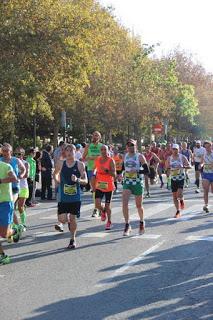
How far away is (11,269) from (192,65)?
6411cm

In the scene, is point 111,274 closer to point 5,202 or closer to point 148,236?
point 5,202

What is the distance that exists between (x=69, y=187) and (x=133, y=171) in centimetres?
195

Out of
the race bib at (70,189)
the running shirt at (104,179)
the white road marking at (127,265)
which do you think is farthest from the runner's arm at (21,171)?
the white road marking at (127,265)

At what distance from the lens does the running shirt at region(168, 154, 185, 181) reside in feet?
45.0

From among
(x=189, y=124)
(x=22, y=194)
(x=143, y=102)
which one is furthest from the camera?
(x=189, y=124)

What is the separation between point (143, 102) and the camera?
1598 inches

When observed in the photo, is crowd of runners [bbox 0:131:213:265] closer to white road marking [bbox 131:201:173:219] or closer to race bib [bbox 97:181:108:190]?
race bib [bbox 97:181:108:190]

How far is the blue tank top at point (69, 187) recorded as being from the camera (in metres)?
9.50

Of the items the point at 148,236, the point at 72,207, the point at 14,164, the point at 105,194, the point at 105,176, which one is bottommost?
the point at 148,236

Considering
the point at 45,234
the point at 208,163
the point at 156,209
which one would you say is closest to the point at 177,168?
the point at 208,163

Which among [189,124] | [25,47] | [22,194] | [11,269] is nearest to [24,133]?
[25,47]

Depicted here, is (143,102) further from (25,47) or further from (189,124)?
(189,124)

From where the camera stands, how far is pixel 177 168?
1375cm

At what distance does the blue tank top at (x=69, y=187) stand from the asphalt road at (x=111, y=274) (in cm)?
85
